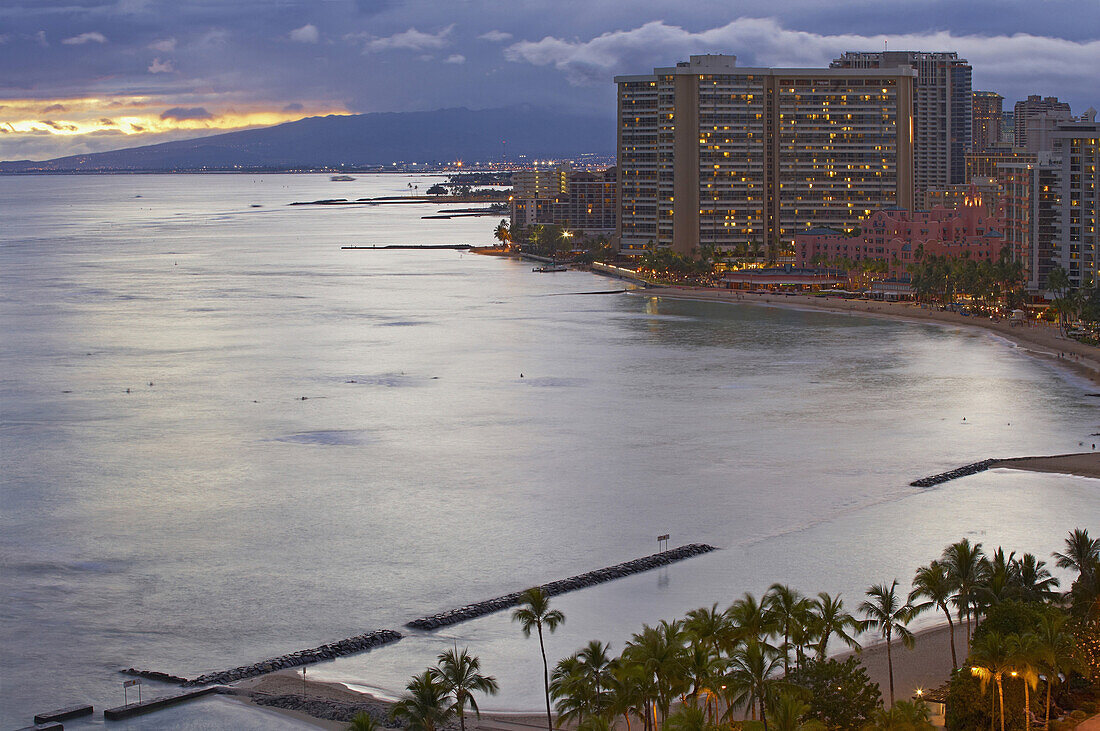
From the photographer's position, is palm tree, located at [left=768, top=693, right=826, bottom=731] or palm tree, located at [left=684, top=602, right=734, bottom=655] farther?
palm tree, located at [left=684, top=602, right=734, bottom=655]

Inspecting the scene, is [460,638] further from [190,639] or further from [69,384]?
[69,384]

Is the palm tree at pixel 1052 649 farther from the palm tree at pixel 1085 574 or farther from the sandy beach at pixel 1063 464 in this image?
the sandy beach at pixel 1063 464

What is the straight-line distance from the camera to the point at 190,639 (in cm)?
1795

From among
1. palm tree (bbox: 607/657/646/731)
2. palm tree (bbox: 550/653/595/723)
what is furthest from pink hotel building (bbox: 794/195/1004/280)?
palm tree (bbox: 607/657/646/731)

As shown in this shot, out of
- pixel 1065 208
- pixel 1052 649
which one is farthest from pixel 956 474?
pixel 1065 208

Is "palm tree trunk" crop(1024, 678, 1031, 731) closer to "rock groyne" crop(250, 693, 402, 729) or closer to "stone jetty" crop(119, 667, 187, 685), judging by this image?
"rock groyne" crop(250, 693, 402, 729)

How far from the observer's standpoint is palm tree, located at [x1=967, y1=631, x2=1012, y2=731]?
12.9 m

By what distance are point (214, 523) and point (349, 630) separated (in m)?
6.05

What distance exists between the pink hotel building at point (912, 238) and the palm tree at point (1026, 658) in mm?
52827

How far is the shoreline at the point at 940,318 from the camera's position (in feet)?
136

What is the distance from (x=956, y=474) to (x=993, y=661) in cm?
1354

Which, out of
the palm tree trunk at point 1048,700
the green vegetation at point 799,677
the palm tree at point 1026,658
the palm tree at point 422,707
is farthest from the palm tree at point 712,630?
the palm tree trunk at point 1048,700

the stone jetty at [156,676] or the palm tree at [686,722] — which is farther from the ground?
the palm tree at [686,722]

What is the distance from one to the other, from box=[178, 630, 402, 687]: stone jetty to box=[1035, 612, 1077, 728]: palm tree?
321 inches
